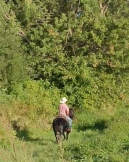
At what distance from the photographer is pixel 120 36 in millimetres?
25562

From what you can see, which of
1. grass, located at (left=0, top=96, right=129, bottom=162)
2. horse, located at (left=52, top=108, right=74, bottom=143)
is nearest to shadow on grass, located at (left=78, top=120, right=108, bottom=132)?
grass, located at (left=0, top=96, right=129, bottom=162)

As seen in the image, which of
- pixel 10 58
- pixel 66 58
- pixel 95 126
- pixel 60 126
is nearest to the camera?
pixel 60 126

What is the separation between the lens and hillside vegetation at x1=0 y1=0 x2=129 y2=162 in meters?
23.4

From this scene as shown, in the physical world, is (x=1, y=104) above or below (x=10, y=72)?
below

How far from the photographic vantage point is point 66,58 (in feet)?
84.8

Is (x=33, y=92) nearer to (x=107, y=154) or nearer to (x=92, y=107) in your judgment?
(x=92, y=107)

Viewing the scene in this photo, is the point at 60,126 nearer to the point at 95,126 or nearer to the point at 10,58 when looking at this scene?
the point at 95,126

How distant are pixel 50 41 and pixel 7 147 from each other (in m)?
10.4

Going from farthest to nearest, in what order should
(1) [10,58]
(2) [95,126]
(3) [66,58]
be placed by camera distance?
1. (3) [66,58]
2. (1) [10,58]
3. (2) [95,126]

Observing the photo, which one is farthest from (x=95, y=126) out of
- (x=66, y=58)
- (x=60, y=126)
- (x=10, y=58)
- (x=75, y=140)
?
(x=60, y=126)

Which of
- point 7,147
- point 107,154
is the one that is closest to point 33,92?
point 7,147

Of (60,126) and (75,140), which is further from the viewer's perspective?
(75,140)

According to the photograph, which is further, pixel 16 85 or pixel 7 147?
pixel 16 85

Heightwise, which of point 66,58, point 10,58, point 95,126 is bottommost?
point 95,126
